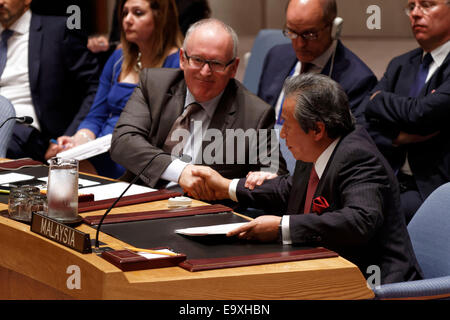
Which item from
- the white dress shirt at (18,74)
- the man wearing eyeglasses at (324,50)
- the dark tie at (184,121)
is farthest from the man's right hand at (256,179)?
the white dress shirt at (18,74)

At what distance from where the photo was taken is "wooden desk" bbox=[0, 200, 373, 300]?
172 centimetres

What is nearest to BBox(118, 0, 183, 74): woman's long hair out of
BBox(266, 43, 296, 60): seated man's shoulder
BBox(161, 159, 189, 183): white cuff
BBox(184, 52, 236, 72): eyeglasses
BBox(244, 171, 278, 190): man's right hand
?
BBox(266, 43, 296, 60): seated man's shoulder

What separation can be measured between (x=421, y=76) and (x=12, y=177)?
1.97m

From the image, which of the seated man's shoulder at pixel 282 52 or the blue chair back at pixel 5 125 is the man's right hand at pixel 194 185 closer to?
the blue chair back at pixel 5 125

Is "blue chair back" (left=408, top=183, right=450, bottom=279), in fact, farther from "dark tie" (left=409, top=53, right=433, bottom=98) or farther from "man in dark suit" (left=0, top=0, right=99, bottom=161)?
"man in dark suit" (left=0, top=0, right=99, bottom=161)

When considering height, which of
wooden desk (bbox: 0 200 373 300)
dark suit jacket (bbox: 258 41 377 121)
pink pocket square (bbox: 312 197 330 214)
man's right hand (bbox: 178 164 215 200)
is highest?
dark suit jacket (bbox: 258 41 377 121)

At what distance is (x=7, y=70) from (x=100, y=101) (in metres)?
0.69

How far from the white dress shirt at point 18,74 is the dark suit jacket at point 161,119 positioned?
134 centimetres

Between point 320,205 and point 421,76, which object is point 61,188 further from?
point 421,76

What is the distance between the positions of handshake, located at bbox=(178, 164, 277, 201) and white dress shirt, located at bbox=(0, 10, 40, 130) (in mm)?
1857

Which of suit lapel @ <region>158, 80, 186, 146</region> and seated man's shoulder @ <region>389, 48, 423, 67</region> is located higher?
seated man's shoulder @ <region>389, 48, 423, 67</region>

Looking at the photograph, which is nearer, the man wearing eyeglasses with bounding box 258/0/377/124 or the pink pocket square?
the pink pocket square

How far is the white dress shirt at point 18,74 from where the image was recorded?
177 inches
